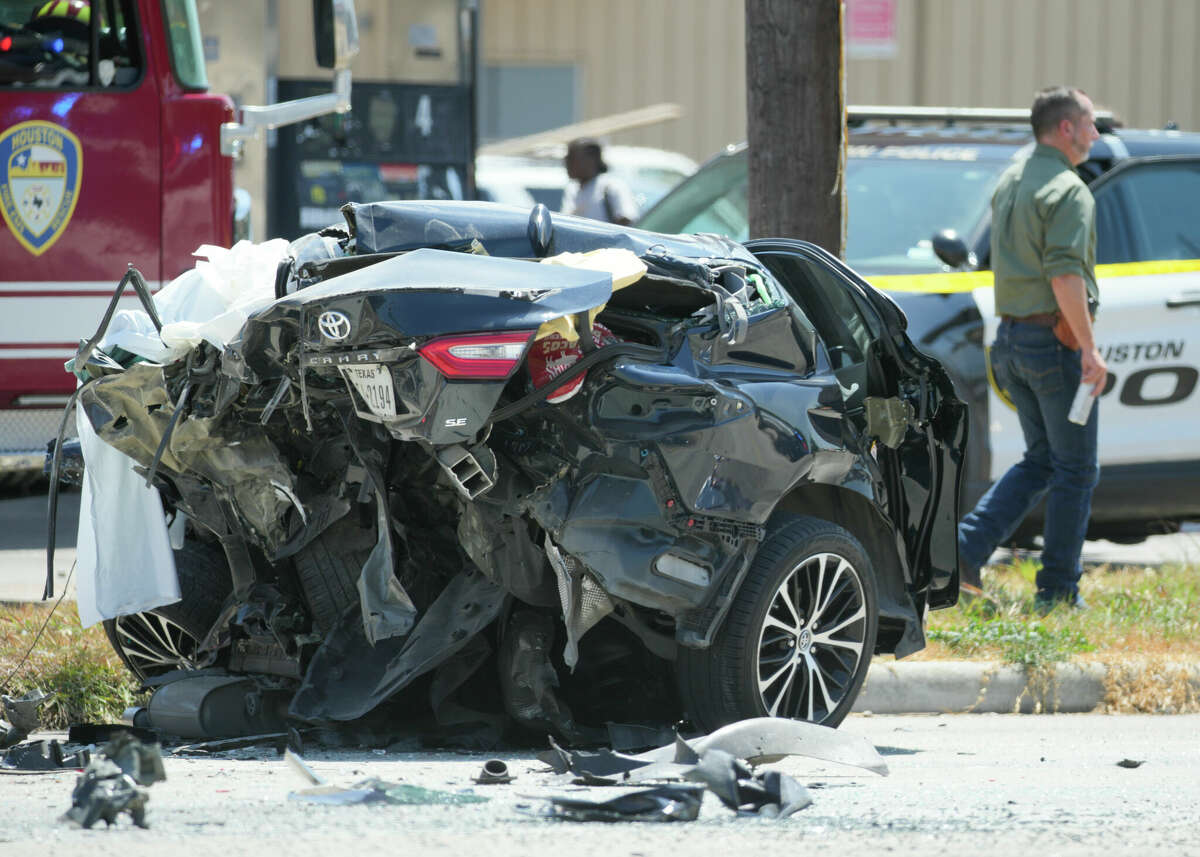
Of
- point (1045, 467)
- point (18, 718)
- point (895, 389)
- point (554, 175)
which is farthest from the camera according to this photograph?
point (554, 175)

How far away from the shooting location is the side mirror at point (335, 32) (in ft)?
27.9

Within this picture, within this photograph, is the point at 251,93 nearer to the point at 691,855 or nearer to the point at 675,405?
the point at 675,405

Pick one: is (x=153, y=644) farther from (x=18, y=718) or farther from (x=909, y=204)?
(x=909, y=204)

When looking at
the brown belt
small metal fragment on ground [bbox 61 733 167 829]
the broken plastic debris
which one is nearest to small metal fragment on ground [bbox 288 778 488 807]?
small metal fragment on ground [bbox 61 733 167 829]

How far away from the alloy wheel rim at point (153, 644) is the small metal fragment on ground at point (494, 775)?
1231mm

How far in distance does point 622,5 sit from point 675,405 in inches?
698

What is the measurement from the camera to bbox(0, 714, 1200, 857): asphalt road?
12.8 feet

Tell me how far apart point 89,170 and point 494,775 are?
475 cm

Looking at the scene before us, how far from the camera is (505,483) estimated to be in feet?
15.7

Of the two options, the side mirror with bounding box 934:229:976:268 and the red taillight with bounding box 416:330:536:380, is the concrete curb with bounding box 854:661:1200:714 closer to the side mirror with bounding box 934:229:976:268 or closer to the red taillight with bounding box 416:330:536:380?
the side mirror with bounding box 934:229:976:268

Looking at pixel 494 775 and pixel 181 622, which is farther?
pixel 181 622

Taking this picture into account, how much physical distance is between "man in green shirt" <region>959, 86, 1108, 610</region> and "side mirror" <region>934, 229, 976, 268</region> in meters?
0.42

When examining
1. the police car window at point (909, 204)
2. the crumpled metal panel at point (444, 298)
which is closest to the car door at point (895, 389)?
the crumpled metal panel at point (444, 298)

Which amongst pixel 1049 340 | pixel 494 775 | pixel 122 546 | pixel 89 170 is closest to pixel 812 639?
pixel 494 775
